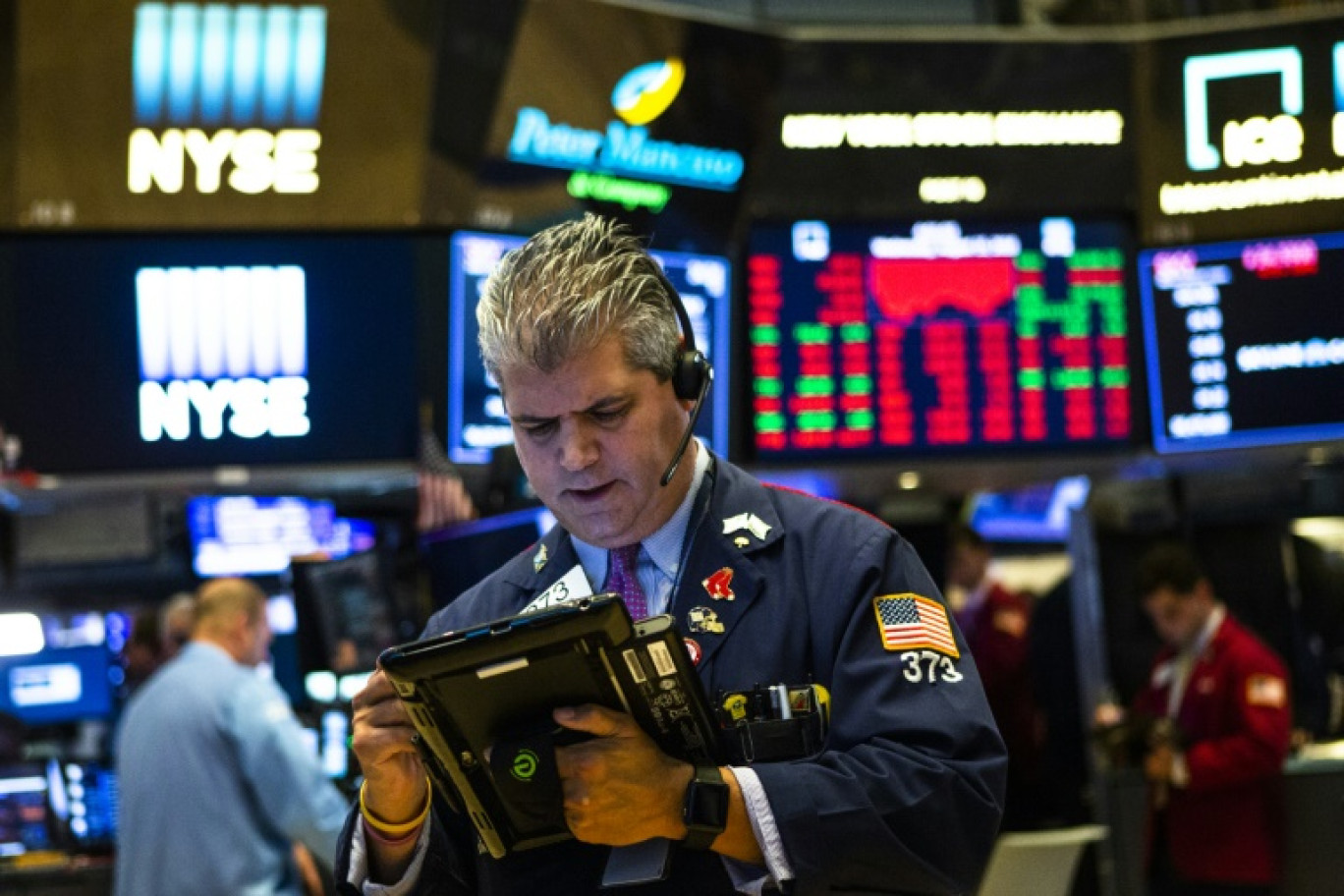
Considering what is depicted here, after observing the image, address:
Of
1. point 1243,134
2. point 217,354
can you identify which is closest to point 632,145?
point 217,354

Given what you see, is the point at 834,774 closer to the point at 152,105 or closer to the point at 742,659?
the point at 742,659

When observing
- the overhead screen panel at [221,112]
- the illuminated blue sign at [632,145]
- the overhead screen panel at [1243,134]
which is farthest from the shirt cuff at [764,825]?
the overhead screen panel at [1243,134]

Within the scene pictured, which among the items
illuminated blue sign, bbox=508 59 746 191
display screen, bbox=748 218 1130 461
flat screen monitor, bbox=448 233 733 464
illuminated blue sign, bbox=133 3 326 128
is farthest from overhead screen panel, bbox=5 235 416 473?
display screen, bbox=748 218 1130 461

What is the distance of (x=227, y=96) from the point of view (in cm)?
432

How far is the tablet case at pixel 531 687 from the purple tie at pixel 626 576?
25cm

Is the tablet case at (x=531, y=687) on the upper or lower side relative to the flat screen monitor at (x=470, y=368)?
lower

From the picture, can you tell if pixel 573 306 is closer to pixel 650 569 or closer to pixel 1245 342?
pixel 650 569

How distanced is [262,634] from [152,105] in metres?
1.59

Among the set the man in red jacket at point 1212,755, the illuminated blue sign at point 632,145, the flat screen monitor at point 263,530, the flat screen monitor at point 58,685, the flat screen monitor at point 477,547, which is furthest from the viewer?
the flat screen monitor at point 58,685

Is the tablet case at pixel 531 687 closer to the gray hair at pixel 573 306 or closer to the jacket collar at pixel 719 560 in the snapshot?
the jacket collar at pixel 719 560

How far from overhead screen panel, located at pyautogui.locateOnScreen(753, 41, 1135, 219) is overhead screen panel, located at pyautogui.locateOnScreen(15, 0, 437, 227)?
4.40ft

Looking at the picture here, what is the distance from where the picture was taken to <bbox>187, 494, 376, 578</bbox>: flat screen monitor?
544 centimetres

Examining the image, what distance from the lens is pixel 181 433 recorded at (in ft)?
14.1

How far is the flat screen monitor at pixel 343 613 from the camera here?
12.9ft
